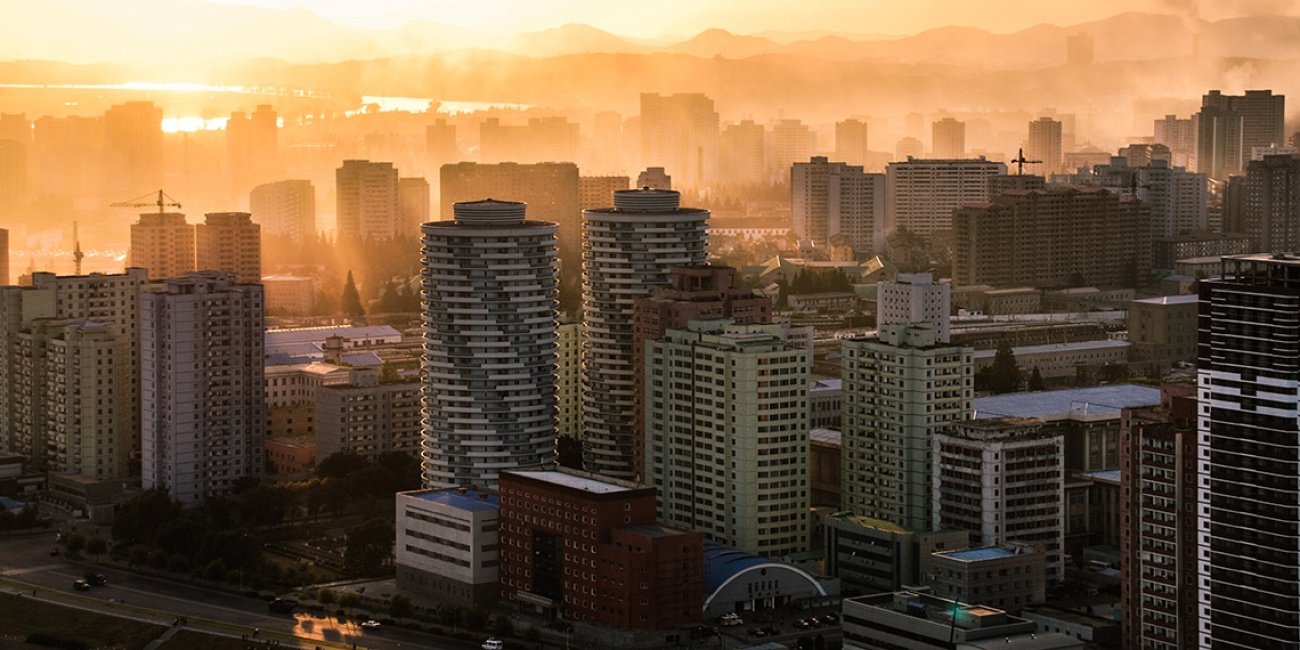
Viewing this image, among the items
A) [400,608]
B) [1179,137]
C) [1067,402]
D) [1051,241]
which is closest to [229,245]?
[1067,402]

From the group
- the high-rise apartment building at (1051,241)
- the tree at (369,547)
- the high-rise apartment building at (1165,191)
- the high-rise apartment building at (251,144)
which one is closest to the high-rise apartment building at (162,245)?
the high-rise apartment building at (251,144)

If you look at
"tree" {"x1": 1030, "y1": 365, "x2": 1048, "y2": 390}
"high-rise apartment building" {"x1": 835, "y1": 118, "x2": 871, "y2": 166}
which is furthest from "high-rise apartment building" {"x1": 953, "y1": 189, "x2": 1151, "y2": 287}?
"high-rise apartment building" {"x1": 835, "y1": 118, "x2": 871, "y2": 166}

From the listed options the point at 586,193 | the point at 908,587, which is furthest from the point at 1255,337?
the point at 586,193

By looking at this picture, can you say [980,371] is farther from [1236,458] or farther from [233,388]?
[1236,458]

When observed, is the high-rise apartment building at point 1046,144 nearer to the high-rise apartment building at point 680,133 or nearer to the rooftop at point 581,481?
the high-rise apartment building at point 680,133

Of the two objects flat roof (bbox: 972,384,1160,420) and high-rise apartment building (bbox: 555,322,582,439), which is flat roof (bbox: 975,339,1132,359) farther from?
high-rise apartment building (bbox: 555,322,582,439)

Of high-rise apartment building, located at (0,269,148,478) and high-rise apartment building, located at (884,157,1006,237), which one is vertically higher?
high-rise apartment building, located at (884,157,1006,237)
